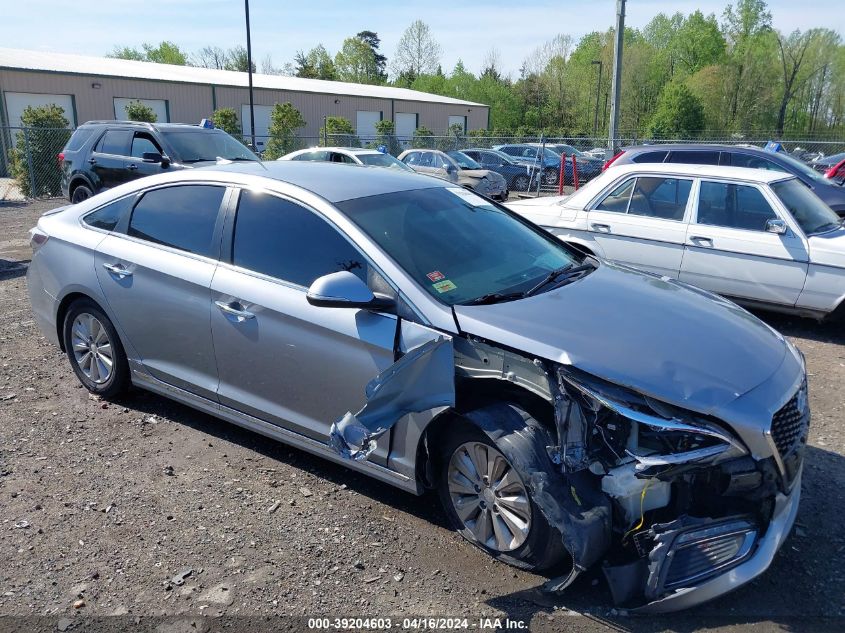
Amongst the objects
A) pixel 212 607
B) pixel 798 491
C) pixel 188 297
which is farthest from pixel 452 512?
pixel 188 297

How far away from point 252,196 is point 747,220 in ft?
16.4

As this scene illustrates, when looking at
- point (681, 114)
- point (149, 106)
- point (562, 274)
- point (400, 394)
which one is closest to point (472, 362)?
point (400, 394)

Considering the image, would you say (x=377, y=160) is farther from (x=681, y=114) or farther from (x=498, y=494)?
(x=681, y=114)

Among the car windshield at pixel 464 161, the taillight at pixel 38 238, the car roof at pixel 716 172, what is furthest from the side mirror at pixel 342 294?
the car windshield at pixel 464 161

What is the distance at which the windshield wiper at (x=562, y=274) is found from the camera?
366cm

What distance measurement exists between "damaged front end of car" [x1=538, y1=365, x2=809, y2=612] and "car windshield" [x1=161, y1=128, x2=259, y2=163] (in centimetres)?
1101

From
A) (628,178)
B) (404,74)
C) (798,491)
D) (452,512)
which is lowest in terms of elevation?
(452,512)

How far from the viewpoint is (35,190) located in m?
19.5

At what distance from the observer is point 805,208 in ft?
22.5

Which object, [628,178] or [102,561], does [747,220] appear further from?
[102,561]

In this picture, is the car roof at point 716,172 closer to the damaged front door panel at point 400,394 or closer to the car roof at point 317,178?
the car roof at point 317,178

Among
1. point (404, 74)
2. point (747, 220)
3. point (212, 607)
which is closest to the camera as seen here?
point (212, 607)

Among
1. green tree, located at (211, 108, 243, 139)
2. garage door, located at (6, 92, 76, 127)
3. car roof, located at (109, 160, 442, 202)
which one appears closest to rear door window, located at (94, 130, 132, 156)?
car roof, located at (109, 160, 442, 202)

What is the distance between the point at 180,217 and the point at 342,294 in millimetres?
1695
